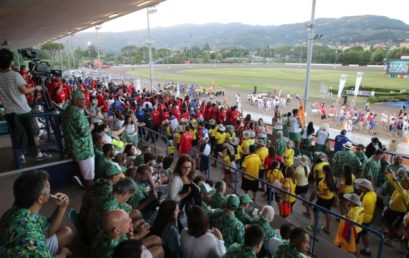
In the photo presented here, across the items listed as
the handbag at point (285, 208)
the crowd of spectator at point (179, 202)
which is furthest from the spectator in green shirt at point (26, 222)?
the handbag at point (285, 208)

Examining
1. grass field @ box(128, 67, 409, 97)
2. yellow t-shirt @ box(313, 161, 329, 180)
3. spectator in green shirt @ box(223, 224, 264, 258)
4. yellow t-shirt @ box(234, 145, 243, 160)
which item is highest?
spectator in green shirt @ box(223, 224, 264, 258)

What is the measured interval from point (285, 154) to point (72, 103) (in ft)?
17.9

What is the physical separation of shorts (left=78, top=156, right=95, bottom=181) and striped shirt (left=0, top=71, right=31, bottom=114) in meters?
1.51

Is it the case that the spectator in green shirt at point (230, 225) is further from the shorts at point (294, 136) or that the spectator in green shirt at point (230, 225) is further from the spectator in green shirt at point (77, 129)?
the shorts at point (294, 136)

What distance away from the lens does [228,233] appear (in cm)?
399

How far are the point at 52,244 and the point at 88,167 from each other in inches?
76.1

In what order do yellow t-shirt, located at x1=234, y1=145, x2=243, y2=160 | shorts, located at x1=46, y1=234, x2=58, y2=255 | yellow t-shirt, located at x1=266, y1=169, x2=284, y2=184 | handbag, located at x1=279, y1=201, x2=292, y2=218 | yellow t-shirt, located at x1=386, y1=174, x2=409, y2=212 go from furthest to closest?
yellow t-shirt, located at x1=234, y1=145, x2=243, y2=160 → yellow t-shirt, located at x1=266, y1=169, x2=284, y2=184 → handbag, located at x1=279, y1=201, x2=292, y2=218 → yellow t-shirt, located at x1=386, y1=174, x2=409, y2=212 → shorts, located at x1=46, y1=234, x2=58, y2=255

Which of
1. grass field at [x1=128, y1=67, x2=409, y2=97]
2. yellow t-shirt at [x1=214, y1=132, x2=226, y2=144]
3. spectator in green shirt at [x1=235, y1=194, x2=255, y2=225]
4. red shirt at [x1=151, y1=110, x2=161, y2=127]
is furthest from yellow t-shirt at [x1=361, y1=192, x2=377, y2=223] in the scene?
grass field at [x1=128, y1=67, x2=409, y2=97]

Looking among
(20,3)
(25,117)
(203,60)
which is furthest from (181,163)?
(203,60)

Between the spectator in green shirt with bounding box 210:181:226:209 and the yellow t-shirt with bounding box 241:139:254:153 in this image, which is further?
the yellow t-shirt with bounding box 241:139:254:153

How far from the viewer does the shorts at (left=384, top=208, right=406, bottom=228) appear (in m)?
5.97

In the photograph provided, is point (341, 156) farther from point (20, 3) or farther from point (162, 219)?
point (20, 3)

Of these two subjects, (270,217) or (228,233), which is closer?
(228,233)

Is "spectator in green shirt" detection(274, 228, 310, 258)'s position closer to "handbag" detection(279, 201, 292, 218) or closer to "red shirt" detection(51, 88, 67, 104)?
"handbag" detection(279, 201, 292, 218)
